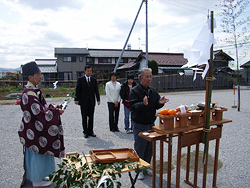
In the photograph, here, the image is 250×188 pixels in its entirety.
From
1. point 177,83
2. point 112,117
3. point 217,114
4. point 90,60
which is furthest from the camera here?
point 90,60

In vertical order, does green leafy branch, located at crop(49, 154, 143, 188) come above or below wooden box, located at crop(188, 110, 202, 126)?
below

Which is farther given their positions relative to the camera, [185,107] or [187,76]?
[187,76]

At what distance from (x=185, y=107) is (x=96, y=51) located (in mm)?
36648

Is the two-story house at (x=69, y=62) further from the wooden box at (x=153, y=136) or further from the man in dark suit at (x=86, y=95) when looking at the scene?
the wooden box at (x=153, y=136)

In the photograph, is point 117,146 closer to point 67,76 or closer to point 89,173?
point 89,173

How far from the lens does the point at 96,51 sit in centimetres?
3772

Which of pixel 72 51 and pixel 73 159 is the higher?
pixel 72 51

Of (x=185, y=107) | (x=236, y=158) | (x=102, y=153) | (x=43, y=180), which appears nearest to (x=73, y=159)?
(x=102, y=153)

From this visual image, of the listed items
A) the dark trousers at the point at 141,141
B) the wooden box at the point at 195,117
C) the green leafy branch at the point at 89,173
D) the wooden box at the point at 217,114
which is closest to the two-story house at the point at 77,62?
the dark trousers at the point at 141,141

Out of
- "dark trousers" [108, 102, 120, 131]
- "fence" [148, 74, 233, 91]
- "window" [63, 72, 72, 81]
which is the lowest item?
"dark trousers" [108, 102, 120, 131]

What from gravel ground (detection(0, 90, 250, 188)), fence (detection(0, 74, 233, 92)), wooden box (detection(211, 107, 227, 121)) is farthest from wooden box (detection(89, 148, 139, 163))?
fence (detection(0, 74, 233, 92))

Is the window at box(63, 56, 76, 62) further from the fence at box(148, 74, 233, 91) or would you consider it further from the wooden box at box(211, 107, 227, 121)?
the wooden box at box(211, 107, 227, 121)

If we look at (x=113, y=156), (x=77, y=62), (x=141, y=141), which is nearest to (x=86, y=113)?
(x=141, y=141)

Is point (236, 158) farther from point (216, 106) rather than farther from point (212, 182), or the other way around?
point (216, 106)
